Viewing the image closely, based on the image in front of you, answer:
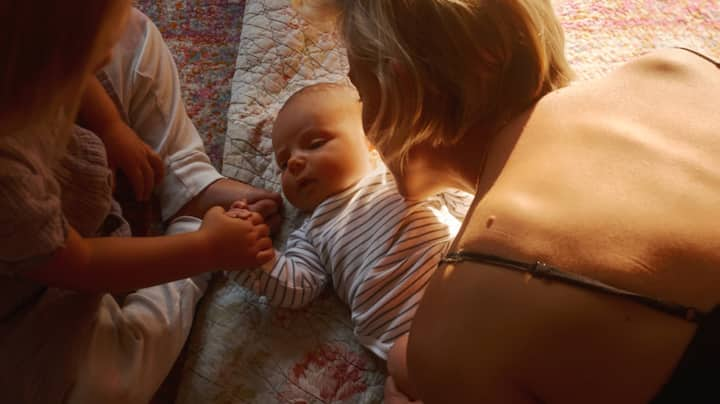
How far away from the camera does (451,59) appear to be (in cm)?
75

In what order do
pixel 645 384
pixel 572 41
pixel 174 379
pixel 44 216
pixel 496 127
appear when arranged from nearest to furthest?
pixel 645 384 → pixel 44 216 → pixel 496 127 → pixel 174 379 → pixel 572 41

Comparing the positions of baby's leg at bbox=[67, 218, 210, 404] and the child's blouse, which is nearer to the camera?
the child's blouse

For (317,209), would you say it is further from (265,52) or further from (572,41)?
(572,41)

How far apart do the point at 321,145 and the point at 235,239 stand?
0.24 metres

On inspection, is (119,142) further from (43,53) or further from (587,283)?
(587,283)

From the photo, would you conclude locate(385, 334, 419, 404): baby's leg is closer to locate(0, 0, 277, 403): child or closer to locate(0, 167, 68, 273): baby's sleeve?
locate(0, 0, 277, 403): child

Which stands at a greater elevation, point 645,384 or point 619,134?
point 619,134

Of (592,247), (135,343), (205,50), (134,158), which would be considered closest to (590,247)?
(592,247)

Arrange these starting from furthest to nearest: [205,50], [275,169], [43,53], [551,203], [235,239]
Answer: [205,50]
[275,169]
[235,239]
[551,203]
[43,53]

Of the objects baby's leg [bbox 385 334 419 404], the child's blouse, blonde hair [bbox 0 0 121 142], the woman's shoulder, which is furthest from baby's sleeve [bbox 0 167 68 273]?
the woman's shoulder

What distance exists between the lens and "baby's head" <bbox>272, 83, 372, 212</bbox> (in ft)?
3.47

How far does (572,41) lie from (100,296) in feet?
3.20

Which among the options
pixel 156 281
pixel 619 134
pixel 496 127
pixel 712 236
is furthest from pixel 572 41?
pixel 156 281

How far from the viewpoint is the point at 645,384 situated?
546mm
